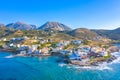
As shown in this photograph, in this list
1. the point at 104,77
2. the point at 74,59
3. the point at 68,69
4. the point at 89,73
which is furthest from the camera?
the point at 74,59

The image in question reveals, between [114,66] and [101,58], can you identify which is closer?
[114,66]

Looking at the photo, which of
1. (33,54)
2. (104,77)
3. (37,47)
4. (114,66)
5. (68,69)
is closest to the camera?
(104,77)

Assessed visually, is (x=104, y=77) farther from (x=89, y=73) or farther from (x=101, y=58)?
(x=101, y=58)

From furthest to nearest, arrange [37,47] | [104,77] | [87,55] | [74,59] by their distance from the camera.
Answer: [37,47] → [87,55] → [74,59] → [104,77]

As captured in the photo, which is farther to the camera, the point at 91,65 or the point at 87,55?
the point at 87,55

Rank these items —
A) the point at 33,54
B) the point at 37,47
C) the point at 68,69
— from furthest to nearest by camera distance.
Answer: the point at 37,47
the point at 33,54
the point at 68,69

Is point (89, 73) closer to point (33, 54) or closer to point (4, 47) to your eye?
point (33, 54)

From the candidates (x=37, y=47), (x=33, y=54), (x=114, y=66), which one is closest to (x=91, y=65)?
(x=114, y=66)

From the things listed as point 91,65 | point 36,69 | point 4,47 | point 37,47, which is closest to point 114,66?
point 91,65

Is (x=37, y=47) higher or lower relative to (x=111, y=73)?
higher
